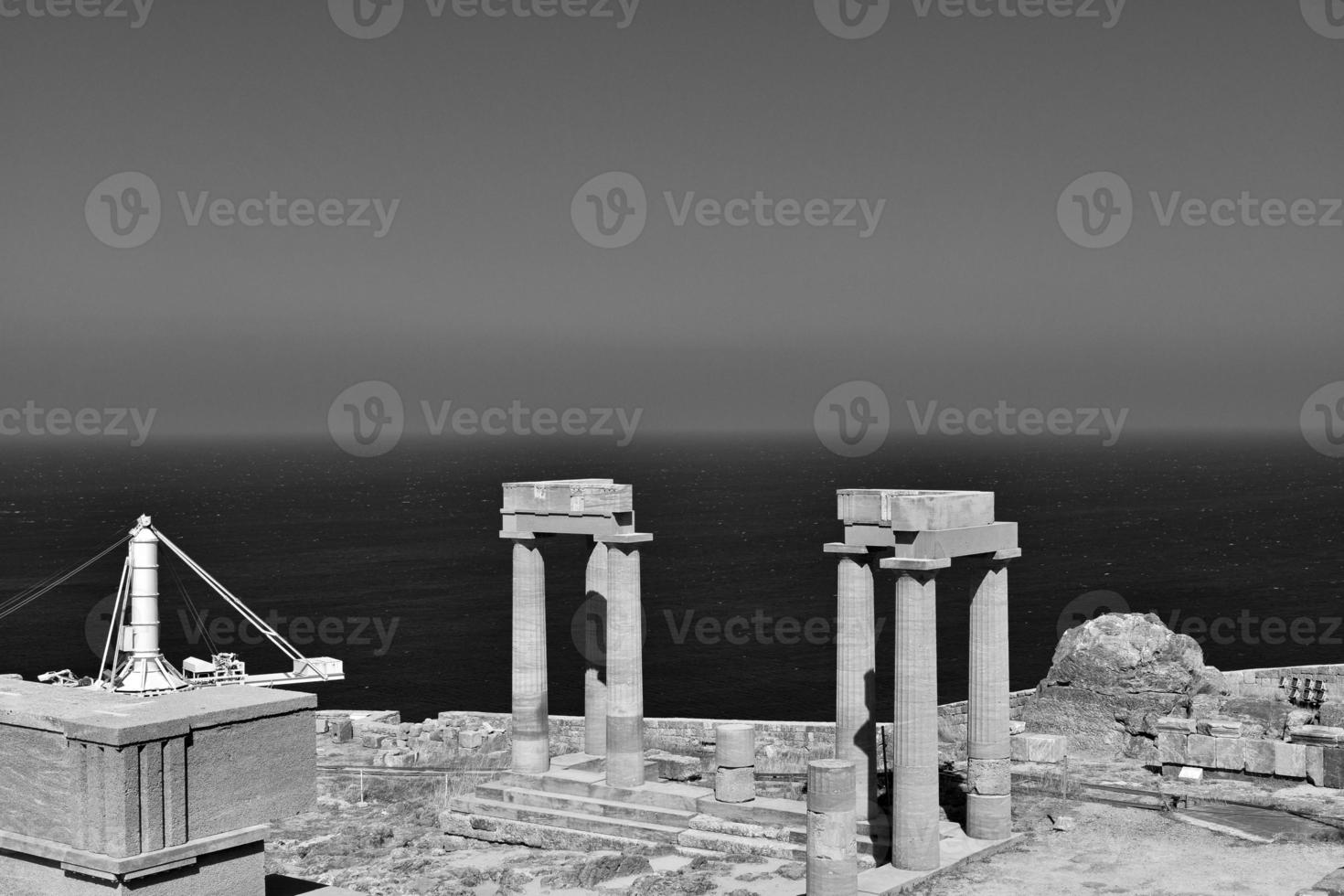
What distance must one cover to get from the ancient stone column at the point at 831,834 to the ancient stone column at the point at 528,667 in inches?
413

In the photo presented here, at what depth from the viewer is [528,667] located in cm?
3547

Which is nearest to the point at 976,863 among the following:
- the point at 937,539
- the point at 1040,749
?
the point at 937,539

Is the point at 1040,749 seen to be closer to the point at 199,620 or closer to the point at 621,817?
the point at 621,817

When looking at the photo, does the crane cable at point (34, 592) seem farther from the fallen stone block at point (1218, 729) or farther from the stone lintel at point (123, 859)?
the stone lintel at point (123, 859)

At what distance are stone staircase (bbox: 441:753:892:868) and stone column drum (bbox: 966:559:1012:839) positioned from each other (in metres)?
2.14

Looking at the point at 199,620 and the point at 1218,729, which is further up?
the point at 1218,729

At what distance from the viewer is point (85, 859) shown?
11.4m

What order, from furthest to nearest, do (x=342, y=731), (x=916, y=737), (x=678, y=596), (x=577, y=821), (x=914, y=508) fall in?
(x=678, y=596) → (x=342, y=731) → (x=577, y=821) → (x=916, y=737) → (x=914, y=508)

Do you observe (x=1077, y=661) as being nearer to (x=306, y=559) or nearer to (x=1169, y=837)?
(x=1169, y=837)

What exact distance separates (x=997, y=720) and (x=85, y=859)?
21537mm

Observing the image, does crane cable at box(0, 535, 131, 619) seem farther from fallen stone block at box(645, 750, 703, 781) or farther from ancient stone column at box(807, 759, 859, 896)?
ancient stone column at box(807, 759, 859, 896)

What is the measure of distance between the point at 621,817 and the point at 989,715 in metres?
8.67

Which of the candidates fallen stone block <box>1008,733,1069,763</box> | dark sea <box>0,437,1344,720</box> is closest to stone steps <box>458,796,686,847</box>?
fallen stone block <box>1008,733,1069,763</box>

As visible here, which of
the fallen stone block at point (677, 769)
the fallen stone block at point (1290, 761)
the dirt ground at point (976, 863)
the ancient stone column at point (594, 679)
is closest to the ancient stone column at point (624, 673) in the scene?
the ancient stone column at point (594, 679)
